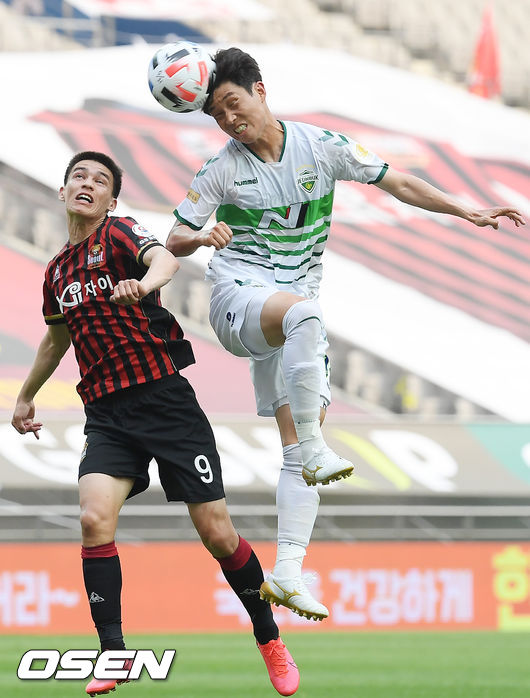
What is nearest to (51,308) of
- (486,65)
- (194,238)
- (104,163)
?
(104,163)

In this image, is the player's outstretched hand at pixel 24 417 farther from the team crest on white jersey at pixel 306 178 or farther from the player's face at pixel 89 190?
the team crest on white jersey at pixel 306 178

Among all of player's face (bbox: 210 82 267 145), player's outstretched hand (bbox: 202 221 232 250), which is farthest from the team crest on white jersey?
player's outstretched hand (bbox: 202 221 232 250)

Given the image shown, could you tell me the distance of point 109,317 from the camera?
214 inches

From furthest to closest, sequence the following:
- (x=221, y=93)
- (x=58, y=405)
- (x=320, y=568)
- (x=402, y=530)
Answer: (x=58, y=405), (x=402, y=530), (x=320, y=568), (x=221, y=93)

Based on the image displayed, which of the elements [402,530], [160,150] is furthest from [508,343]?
[160,150]

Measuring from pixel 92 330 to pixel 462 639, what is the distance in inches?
320

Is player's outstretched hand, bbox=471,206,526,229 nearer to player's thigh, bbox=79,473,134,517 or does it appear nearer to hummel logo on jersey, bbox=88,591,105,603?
player's thigh, bbox=79,473,134,517

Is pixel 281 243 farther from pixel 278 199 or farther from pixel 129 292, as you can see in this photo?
pixel 129 292

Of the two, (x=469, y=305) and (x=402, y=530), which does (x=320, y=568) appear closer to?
(x=402, y=530)

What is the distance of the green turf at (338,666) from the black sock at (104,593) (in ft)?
4.94

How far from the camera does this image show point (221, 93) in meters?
5.33

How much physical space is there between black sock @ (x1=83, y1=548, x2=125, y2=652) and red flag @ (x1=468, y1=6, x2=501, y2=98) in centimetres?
1668

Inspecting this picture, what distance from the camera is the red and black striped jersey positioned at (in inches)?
214

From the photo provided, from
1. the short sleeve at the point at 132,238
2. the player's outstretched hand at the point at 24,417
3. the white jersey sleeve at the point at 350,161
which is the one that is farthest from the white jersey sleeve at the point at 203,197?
the player's outstretched hand at the point at 24,417
